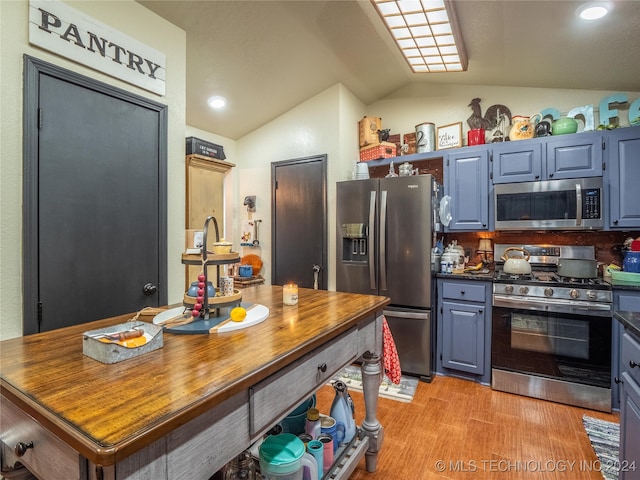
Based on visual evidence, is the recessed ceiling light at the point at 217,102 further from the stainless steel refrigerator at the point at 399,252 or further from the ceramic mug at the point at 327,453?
the ceramic mug at the point at 327,453

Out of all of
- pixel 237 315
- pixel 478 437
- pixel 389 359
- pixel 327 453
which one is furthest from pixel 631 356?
pixel 237 315

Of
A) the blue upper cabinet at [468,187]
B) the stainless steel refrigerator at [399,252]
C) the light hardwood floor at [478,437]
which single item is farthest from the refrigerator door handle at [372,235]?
the light hardwood floor at [478,437]

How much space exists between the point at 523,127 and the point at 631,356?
Answer: 7.82 feet

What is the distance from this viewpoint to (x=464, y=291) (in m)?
2.99

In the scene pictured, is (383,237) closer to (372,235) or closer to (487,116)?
(372,235)

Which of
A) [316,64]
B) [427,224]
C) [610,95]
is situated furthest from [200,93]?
[610,95]

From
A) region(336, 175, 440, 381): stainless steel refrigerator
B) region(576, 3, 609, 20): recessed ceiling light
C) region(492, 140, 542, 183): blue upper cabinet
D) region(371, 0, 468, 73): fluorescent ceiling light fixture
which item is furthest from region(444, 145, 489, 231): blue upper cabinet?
region(576, 3, 609, 20): recessed ceiling light

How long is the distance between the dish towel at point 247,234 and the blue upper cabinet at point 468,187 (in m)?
2.34

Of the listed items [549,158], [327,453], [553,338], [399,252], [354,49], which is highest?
[354,49]

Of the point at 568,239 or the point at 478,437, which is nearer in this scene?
the point at 478,437

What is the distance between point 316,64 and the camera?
3238 mm

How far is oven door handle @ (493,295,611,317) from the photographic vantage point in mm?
2490

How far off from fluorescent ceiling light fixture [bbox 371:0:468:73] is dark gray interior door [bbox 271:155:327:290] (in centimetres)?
130

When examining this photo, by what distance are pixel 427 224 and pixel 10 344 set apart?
276 cm
